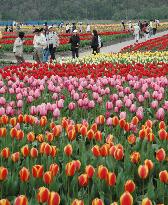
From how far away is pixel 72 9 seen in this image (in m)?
128

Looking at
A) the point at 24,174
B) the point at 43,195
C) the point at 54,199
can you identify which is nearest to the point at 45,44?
the point at 24,174

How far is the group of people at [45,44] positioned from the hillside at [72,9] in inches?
3760

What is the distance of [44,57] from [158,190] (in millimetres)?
17666

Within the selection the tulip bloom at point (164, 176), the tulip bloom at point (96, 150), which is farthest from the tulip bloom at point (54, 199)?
the tulip bloom at point (96, 150)

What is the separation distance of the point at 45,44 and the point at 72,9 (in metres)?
112

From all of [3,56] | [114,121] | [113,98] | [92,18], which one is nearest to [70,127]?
[114,121]

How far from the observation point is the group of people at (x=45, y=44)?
1841cm

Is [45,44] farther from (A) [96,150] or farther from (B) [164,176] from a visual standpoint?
(B) [164,176]

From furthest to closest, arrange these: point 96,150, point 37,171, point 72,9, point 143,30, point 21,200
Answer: point 72,9
point 143,30
point 96,150
point 37,171
point 21,200

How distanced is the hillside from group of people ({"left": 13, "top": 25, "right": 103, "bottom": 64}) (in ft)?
313

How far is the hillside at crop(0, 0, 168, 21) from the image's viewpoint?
404 feet

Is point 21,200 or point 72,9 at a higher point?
point 21,200

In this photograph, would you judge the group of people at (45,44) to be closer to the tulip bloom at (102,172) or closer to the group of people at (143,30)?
the group of people at (143,30)

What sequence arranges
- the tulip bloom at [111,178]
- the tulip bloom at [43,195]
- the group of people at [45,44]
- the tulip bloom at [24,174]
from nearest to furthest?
the tulip bloom at [43,195], the tulip bloom at [111,178], the tulip bloom at [24,174], the group of people at [45,44]
